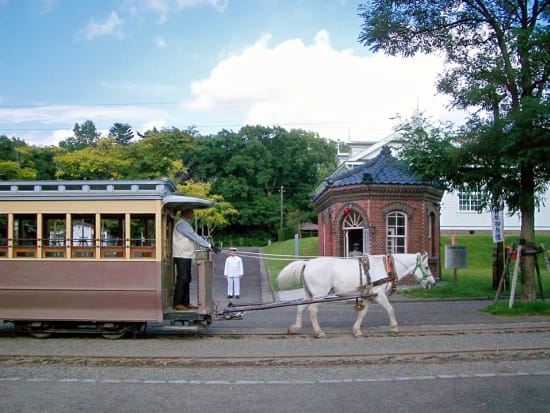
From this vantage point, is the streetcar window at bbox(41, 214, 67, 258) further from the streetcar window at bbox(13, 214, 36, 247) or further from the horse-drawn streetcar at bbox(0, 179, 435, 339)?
the streetcar window at bbox(13, 214, 36, 247)

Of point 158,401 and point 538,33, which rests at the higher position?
point 538,33

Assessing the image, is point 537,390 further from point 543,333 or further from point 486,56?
point 486,56

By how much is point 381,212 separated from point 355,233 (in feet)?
6.07

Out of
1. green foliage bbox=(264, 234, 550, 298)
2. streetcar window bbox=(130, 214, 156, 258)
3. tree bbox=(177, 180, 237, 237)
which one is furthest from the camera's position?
tree bbox=(177, 180, 237, 237)

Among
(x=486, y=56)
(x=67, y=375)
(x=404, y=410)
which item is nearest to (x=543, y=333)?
(x=404, y=410)

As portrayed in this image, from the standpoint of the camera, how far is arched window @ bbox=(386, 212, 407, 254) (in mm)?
22141

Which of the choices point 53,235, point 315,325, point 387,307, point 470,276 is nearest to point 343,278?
point 387,307

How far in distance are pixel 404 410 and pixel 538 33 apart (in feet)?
33.3

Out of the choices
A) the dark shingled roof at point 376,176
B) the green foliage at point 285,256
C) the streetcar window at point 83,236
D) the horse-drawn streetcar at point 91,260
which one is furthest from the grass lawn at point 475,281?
the streetcar window at point 83,236

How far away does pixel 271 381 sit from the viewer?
25.9 ft

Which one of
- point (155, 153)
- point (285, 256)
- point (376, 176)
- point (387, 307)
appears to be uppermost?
point (155, 153)

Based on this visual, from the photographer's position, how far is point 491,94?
14234mm

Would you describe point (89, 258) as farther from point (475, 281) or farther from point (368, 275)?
point (475, 281)

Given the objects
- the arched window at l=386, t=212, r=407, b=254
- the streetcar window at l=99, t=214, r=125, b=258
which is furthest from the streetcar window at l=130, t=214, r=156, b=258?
the arched window at l=386, t=212, r=407, b=254
